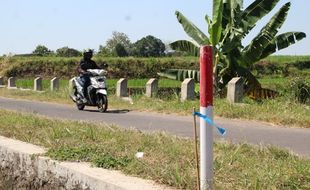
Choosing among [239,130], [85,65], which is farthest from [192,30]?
[239,130]

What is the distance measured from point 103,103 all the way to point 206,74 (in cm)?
1042

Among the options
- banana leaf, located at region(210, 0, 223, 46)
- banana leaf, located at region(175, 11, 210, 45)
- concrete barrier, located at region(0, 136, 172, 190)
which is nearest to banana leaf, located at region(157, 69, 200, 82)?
banana leaf, located at region(175, 11, 210, 45)

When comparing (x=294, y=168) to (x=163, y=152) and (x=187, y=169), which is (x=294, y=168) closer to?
(x=187, y=169)

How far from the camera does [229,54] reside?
16.4 metres

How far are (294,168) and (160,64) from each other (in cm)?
3600

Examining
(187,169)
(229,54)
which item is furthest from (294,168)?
(229,54)

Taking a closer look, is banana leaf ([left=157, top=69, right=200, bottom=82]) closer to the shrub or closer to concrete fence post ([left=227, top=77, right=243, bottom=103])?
concrete fence post ([left=227, top=77, right=243, bottom=103])

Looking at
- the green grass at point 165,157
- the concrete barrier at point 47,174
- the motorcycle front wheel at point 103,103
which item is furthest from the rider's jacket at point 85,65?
the concrete barrier at point 47,174

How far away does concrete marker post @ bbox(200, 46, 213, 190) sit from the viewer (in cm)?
399

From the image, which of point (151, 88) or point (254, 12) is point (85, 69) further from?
point (254, 12)

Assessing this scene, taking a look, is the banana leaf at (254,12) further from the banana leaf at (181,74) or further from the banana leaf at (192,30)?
the banana leaf at (181,74)

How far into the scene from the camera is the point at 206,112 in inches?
160

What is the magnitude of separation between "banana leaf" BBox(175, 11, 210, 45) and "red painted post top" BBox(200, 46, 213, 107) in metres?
12.1

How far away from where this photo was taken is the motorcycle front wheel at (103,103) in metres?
14.2
